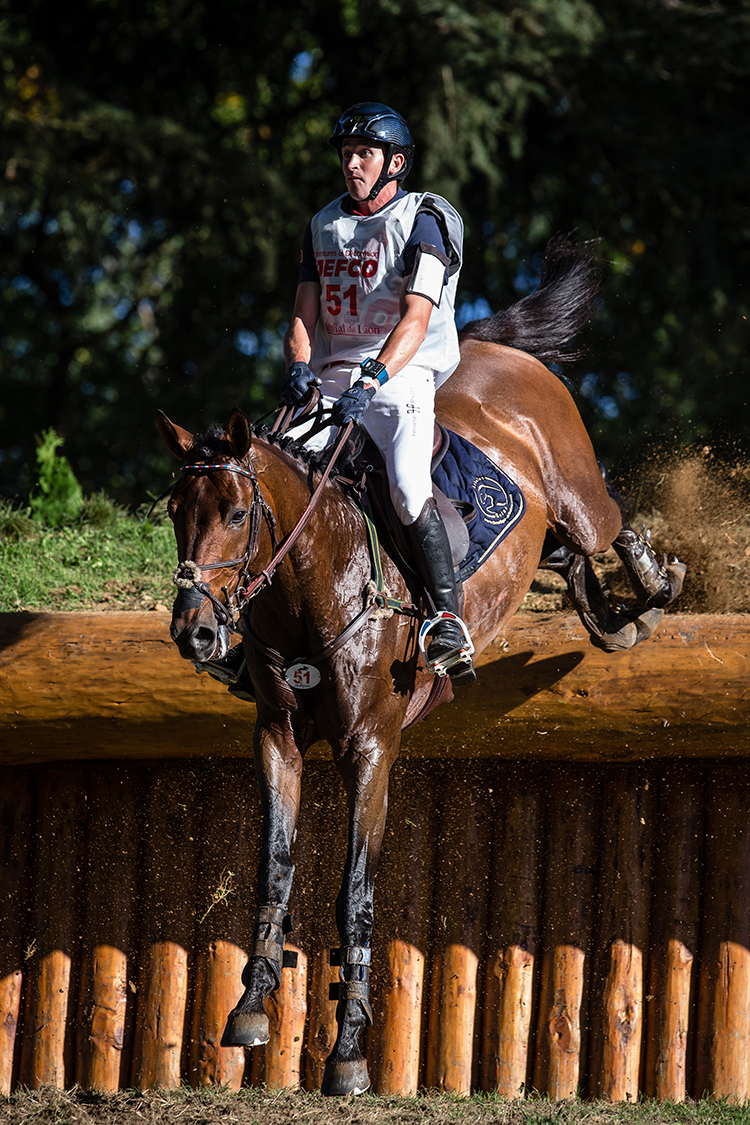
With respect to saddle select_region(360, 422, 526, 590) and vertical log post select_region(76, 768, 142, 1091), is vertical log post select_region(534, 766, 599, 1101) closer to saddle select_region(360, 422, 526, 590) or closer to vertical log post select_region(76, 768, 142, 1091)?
saddle select_region(360, 422, 526, 590)

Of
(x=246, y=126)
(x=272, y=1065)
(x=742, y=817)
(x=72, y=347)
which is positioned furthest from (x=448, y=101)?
(x=272, y=1065)

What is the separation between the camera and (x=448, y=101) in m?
12.1

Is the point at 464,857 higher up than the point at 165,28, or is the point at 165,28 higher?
the point at 165,28

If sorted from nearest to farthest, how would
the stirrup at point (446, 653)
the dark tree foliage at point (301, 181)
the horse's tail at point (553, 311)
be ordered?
1. the stirrup at point (446, 653)
2. the horse's tail at point (553, 311)
3. the dark tree foliage at point (301, 181)

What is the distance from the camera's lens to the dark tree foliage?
12242 mm

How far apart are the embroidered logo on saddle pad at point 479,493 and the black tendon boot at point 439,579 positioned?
365 mm

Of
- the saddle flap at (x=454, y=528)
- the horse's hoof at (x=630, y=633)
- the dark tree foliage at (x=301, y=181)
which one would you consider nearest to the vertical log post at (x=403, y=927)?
the horse's hoof at (x=630, y=633)

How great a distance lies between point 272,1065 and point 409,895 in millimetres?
1066

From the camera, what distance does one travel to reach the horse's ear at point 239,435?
145 inches

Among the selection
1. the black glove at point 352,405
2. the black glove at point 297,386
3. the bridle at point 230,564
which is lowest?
the bridle at point 230,564

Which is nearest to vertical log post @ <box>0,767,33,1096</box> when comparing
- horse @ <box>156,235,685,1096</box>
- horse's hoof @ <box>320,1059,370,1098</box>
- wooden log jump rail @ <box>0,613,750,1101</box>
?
wooden log jump rail @ <box>0,613,750,1101</box>

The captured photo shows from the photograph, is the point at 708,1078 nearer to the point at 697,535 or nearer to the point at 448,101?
the point at 697,535

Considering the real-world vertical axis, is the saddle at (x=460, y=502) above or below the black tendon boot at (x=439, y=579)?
above

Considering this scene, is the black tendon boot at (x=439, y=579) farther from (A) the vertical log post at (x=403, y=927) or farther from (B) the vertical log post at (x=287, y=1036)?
(B) the vertical log post at (x=287, y=1036)
